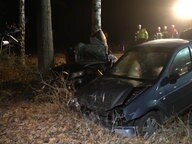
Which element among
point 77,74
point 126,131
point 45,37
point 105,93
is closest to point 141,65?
point 105,93

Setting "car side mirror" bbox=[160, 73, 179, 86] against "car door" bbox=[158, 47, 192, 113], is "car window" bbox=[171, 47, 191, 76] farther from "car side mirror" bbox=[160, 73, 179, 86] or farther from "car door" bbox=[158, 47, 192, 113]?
"car side mirror" bbox=[160, 73, 179, 86]

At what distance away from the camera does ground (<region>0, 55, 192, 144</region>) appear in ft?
23.0

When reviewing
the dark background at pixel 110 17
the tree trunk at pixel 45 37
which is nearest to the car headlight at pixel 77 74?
the tree trunk at pixel 45 37

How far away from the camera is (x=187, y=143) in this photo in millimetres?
6887

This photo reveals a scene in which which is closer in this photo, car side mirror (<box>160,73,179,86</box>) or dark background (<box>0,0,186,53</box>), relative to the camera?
car side mirror (<box>160,73,179,86</box>)

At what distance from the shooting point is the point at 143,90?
7758 millimetres

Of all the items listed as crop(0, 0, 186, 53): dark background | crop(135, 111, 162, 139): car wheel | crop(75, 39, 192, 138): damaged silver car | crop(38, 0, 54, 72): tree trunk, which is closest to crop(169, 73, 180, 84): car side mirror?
crop(75, 39, 192, 138): damaged silver car

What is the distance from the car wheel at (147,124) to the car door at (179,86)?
42cm

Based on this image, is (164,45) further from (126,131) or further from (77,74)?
(77,74)

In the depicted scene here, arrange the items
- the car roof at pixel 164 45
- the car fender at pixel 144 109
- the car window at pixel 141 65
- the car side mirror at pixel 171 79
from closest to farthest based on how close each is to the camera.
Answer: the car fender at pixel 144 109
the car side mirror at pixel 171 79
the car window at pixel 141 65
the car roof at pixel 164 45

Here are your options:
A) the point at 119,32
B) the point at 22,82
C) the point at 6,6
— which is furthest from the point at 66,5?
the point at 22,82

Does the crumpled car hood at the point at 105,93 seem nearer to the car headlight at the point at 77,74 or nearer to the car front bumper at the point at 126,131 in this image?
the car front bumper at the point at 126,131

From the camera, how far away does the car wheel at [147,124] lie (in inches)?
294

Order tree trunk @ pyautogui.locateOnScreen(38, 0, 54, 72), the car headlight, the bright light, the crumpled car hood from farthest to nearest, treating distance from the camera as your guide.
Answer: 1. the bright light
2. tree trunk @ pyautogui.locateOnScreen(38, 0, 54, 72)
3. the car headlight
4. the crumpled car hood
